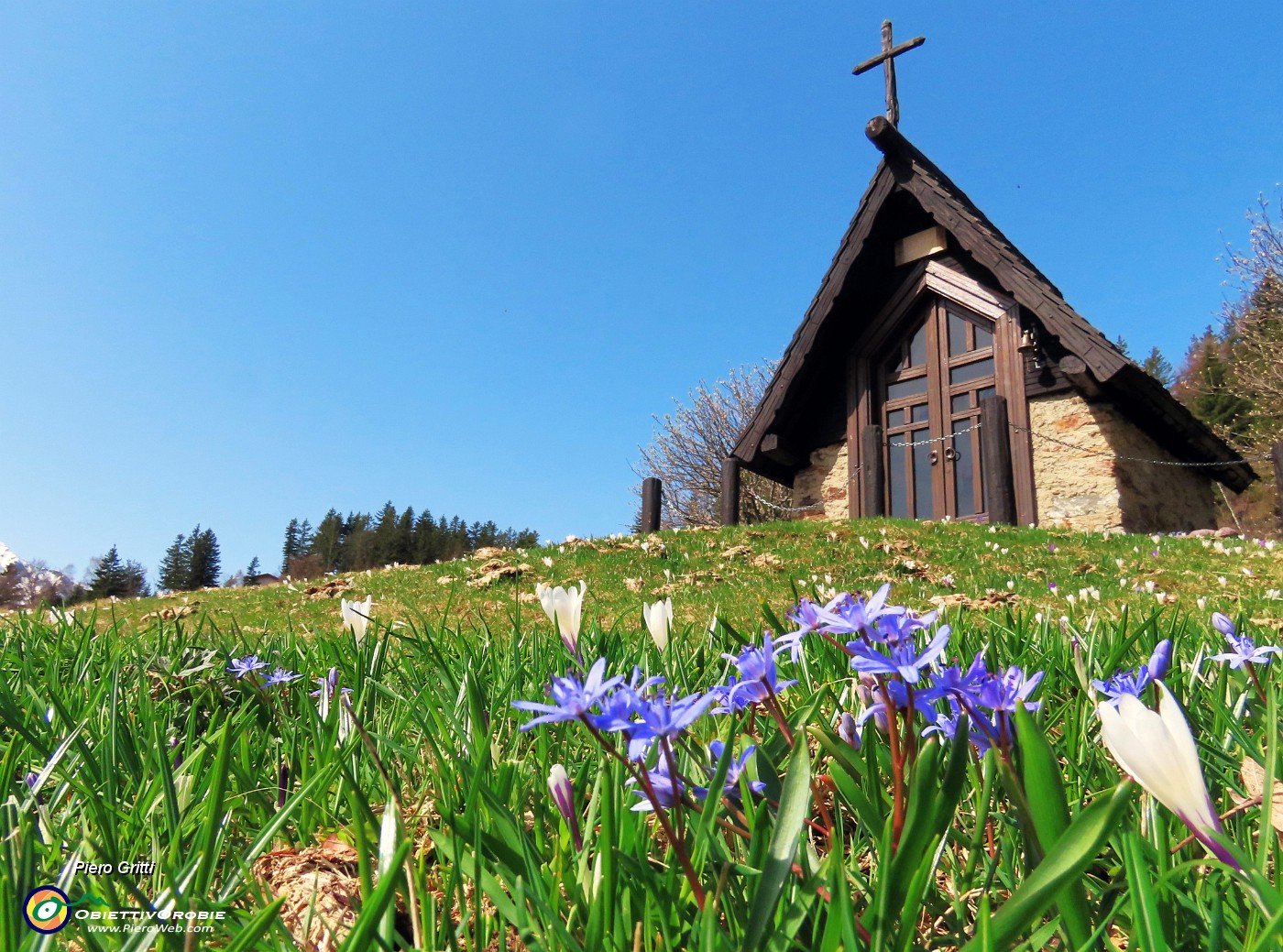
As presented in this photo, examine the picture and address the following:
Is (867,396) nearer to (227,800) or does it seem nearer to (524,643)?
(524,643)

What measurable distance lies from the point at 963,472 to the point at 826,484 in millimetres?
2543

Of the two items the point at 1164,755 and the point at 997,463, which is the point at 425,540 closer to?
the point at 997,463

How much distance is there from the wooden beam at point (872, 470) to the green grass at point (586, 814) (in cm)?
1013

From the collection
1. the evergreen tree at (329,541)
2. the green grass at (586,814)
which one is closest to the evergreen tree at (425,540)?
the evergreen tree at (329,541)

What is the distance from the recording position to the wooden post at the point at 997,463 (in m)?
11.1

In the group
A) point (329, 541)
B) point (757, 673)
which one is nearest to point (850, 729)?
point (757, 673)

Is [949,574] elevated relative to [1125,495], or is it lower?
lower

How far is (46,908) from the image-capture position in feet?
2.40

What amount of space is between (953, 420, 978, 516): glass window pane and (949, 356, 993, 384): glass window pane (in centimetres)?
78

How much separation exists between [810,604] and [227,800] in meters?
1.03

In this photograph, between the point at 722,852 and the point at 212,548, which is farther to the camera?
the point at 212,548

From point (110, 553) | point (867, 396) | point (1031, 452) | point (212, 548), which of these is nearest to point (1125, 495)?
point (1031, 452)

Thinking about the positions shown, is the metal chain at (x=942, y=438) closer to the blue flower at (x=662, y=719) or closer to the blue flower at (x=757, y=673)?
the blue flower at (x=757, y=673)

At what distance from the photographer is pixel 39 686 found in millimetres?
2109
